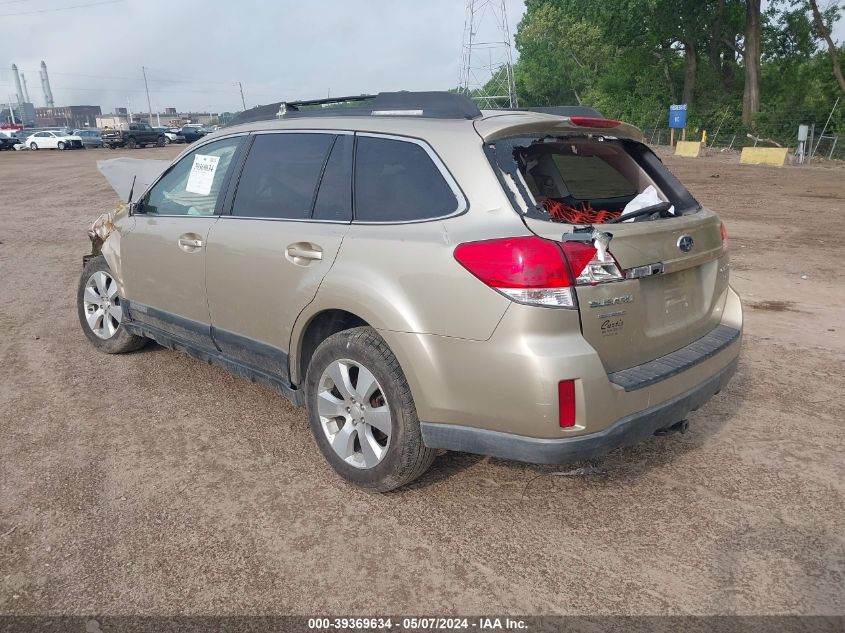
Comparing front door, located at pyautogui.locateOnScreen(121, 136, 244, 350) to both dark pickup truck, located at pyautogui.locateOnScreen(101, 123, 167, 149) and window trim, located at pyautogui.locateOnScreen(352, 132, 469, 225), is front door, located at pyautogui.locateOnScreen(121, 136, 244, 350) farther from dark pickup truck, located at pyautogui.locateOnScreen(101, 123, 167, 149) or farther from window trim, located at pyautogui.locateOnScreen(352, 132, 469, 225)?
dark pickup truck, located at pyautogui.locateOnScreen(101, 123, 167, 149)

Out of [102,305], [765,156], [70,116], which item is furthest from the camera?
[70,116]

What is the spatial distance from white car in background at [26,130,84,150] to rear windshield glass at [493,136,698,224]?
5072 centimetres

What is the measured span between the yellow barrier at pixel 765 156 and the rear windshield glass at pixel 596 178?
26.0 metres

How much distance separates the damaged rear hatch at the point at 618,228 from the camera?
275cm

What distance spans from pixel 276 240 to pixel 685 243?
2.03m

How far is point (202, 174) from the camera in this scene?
434cm

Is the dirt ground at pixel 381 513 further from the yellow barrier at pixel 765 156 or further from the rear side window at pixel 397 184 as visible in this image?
the yellow barrier at pixel 765 156

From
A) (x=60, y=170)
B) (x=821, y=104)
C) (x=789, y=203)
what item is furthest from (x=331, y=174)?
(x=821, y=104)

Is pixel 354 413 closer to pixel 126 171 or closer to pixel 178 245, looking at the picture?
pixel 178 245

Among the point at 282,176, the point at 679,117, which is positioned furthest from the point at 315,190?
the point at 679,117

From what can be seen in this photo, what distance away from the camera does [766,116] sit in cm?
3334

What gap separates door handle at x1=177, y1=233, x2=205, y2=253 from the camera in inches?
160

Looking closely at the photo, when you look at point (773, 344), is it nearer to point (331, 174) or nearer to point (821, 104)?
point (331, 174)

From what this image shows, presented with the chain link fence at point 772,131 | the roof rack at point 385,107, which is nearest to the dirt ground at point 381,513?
the roof rack at point 385,107
